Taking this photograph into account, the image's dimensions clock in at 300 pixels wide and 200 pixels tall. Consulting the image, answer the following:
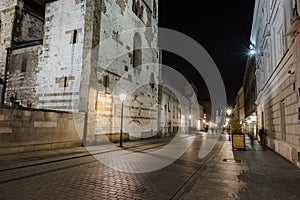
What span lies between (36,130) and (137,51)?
1489 centimetres

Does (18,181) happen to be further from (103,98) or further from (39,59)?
(39,59)

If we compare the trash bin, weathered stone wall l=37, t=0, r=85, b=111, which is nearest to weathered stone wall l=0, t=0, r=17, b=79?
weathered stone wall l=37, t=0, r=85, b=111

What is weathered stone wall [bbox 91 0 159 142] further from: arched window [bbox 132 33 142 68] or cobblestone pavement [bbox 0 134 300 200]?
cobblestone pavement [bbox 0 134 300 200]

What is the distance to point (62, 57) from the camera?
17.6 metres

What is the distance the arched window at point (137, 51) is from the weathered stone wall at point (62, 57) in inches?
284

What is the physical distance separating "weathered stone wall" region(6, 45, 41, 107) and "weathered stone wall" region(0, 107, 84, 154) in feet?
20.7

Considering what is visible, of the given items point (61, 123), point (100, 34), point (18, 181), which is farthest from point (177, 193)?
point (100, 34)

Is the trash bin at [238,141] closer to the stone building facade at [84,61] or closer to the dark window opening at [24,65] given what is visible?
the stone building facade at [84,61]

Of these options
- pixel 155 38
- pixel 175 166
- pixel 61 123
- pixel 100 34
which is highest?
pixel 155 38

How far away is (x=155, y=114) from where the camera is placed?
1065 inches

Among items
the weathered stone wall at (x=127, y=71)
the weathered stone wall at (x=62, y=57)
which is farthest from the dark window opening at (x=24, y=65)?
the weathered stone wall at (x=127, y=71)

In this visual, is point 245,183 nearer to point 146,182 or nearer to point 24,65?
point 146,182

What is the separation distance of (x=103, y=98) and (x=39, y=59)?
6.84 meters

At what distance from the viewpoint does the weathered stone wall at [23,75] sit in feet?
61.4
